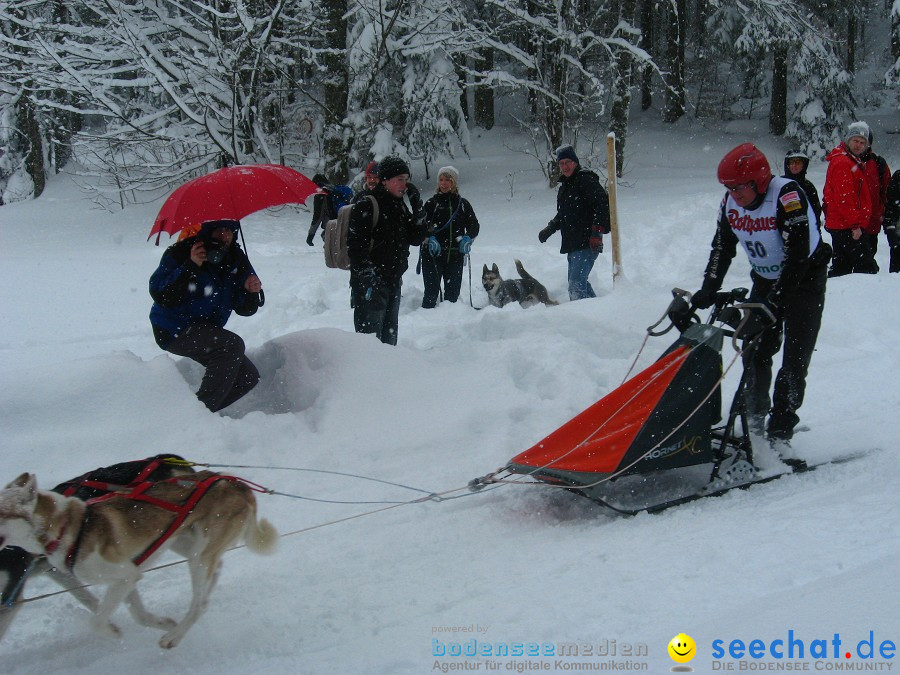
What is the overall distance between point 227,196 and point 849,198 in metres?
6.90

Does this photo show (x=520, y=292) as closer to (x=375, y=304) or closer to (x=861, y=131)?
(x=375, y=304)

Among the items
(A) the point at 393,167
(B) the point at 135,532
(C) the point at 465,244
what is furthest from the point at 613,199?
(B) the point at 135,532

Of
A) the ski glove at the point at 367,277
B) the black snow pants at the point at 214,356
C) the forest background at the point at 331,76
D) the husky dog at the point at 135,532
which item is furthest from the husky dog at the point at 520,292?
the husky dog at the point at 135,532

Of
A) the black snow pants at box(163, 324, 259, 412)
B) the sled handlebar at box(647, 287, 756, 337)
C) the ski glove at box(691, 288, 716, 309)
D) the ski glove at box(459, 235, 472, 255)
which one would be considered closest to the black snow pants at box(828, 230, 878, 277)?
the ski glove at box(459, 235, 472, 255)

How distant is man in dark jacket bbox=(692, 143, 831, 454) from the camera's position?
13.5ft

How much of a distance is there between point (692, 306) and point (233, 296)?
325cm

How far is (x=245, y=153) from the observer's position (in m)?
11.7

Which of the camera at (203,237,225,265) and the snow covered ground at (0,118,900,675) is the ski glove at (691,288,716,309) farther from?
the camera at (203,237,225,265)

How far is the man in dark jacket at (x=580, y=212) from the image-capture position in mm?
8102

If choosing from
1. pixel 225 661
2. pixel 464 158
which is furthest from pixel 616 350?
pixel 464 158

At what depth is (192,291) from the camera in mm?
5027

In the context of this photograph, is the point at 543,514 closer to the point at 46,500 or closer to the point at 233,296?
the point at 46,500

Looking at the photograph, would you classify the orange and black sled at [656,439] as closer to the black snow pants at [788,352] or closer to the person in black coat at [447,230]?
the black snow pants at [788,352]

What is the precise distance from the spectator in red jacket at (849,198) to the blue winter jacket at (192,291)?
6648 mm
